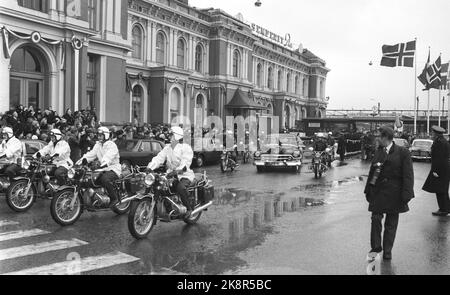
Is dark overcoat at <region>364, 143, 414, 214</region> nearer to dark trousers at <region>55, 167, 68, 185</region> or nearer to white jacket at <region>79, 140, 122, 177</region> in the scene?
white jacket at <region>79, 140, 122, 177</region>

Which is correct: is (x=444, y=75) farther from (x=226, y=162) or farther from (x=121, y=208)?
(x=121, y=208)

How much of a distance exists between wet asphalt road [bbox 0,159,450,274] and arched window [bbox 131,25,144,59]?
2709 cm

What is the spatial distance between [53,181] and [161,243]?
13.7 ft

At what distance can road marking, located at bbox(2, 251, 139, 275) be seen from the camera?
5879 millimetres

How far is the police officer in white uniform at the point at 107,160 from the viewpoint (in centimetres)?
898

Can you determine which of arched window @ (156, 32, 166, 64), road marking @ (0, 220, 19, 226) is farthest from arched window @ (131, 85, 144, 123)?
road marking @ (0, 220, 19, 226)

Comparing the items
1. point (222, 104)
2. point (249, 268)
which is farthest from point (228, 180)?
point (222, 104)

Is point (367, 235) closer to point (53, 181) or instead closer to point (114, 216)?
point (114, 216)

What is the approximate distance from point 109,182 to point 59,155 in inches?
79.9

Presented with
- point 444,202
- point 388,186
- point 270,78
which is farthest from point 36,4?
point 270,78

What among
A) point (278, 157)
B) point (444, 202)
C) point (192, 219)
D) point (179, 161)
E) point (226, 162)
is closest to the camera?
point (179, 161)

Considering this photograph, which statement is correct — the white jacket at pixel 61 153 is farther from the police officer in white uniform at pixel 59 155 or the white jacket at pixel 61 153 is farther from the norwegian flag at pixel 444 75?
the norwegian flag at pixel 444 75

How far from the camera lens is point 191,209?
8445 millimetres

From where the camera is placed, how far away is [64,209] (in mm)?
8539
